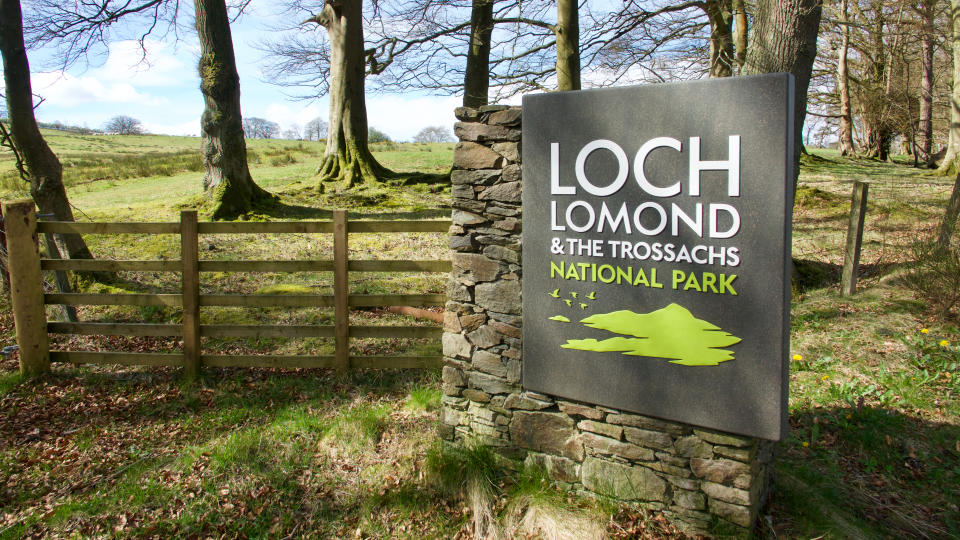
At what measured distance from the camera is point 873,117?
1908cm

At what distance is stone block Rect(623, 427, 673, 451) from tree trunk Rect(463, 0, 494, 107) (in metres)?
10.1

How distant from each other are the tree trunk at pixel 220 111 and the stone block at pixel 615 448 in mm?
8383

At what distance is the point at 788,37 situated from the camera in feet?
19.3

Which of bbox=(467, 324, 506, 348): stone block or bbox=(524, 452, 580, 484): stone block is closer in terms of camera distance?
bbox=(524, 452, 580, 484): stone block

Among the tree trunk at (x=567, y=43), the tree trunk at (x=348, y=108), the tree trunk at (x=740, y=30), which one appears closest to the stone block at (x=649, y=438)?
the tree trunk at (x=567, y=43)

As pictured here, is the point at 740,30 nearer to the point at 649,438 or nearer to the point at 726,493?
the point at 649,438

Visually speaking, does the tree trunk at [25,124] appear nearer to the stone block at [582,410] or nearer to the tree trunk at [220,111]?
the tree trunk at [220,111]

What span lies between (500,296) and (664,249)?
1131 mm

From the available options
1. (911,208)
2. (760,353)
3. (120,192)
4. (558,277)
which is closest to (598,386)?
(558,277)

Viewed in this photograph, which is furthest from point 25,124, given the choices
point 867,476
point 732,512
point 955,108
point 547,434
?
point 955,108

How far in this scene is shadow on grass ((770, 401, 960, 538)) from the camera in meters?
3.39

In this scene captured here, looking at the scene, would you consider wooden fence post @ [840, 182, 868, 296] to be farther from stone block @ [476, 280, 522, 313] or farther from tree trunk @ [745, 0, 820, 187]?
stone block @ [476, 280, 522, 313]

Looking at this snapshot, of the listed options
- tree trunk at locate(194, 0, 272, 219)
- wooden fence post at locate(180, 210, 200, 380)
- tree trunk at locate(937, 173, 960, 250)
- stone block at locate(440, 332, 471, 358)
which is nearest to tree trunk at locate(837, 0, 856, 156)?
tree trunk at locate(937, 173, 960, 250)

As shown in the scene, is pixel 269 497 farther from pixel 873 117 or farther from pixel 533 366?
pixel 873 117
